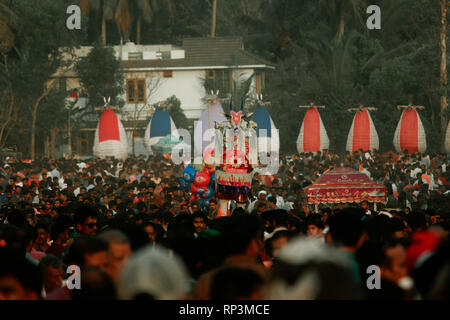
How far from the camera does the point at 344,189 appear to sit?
14.5m

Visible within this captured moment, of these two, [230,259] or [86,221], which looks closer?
[230,259]

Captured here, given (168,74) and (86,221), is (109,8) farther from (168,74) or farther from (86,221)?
(86,221)

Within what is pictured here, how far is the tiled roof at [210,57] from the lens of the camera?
48000mm

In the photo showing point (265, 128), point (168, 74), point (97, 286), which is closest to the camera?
point (97, 286)

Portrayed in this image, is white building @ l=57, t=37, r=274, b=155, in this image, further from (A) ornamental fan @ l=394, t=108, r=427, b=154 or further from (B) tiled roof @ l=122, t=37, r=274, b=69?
(A) ornamental fan @ l=394, t=108, r=427, b=154

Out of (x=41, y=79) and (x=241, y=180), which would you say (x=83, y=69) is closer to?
(x=41, y=79)

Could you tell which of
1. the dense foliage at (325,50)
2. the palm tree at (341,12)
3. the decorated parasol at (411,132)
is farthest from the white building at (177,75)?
the decorated parasol at (411,132)

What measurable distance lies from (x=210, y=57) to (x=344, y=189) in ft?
116

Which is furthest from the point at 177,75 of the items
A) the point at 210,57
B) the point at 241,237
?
the point at 241,237

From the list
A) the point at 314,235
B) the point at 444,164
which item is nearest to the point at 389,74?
the point at 444,164

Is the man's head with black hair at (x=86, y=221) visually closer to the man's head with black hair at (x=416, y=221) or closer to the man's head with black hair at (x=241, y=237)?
the man's head with black hair at (x=241, y=237)

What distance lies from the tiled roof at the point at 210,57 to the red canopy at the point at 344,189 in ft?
109

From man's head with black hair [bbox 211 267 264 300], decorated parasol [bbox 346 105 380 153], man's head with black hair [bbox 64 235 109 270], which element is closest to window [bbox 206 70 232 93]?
decorated parasol [bbox 346 105 380 153]

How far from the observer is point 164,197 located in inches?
648
